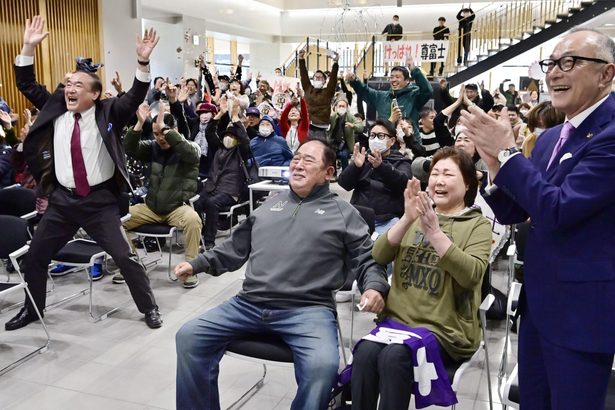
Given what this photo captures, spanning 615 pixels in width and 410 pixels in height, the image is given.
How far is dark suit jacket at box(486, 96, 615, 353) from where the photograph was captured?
1.50 m

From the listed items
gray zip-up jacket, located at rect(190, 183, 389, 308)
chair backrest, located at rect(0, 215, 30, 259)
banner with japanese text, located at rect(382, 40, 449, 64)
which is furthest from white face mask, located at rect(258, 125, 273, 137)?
banner with japanese text, located at rect(382, 40, 449, 64)

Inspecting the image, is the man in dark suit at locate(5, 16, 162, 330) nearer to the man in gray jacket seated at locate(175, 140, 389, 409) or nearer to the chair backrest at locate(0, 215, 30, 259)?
the chair backrest at locate(0, 215, 30, 259)

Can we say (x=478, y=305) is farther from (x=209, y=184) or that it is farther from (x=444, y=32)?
(x=444, y=32)

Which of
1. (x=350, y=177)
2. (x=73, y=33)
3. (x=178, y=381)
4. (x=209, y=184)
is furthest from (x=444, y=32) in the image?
(x=178, y=381)

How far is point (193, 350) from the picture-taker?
96.8 inches

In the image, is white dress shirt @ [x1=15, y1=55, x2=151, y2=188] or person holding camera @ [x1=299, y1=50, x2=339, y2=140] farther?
person holding camera @ [x1=299, y1=50, x2=339, y2=140]

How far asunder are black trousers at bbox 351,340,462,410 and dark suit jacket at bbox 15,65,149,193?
2.31 metres

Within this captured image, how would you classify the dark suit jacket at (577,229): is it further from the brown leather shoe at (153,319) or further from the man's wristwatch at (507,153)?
the brown leather shoe at (153,319)

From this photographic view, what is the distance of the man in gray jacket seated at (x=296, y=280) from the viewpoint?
7.84ft

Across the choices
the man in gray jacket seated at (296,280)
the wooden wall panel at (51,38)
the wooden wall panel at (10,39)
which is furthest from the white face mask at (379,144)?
the wooden wall panel at (51,38)

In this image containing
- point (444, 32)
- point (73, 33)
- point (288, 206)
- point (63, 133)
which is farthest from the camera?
point (444, 32)

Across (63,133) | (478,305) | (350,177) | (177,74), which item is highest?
(177,74)

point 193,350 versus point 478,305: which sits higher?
point 478,305

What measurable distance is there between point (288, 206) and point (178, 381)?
92 cm
